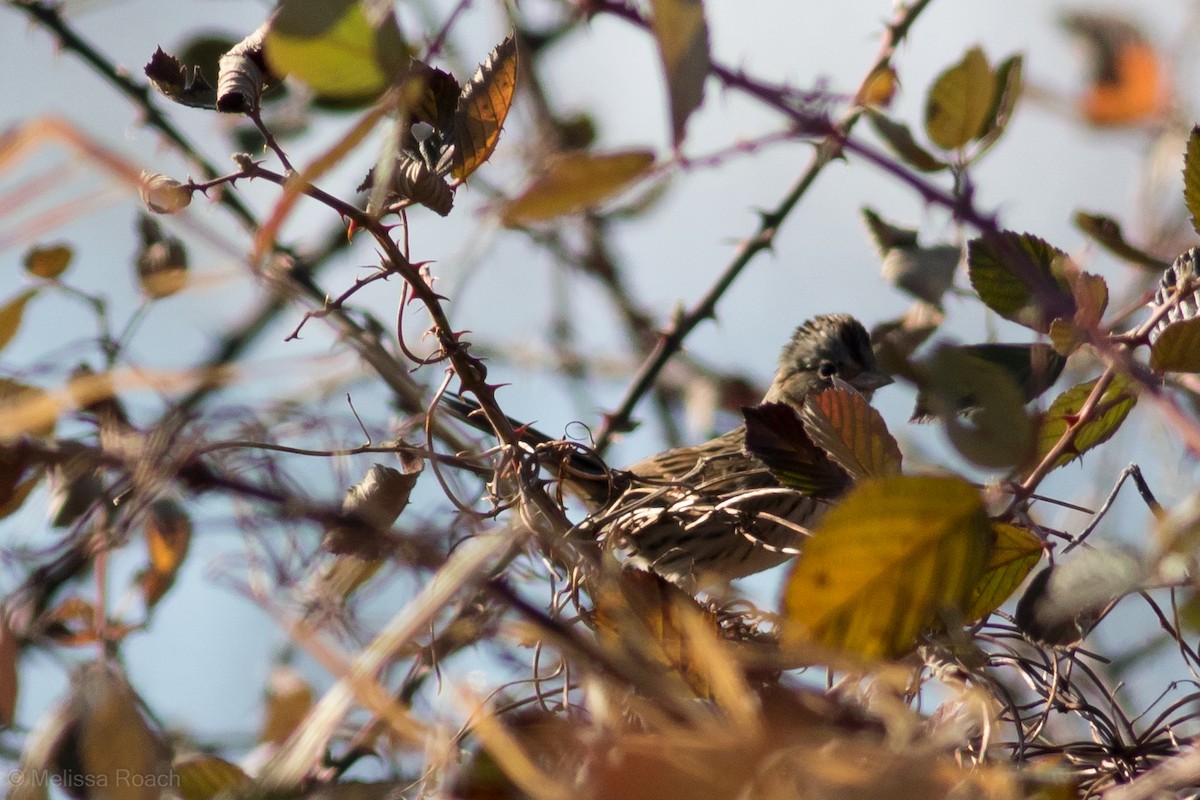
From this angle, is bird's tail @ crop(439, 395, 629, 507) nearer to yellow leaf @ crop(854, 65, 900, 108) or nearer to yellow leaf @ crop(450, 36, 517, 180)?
yellow leaf @ crop(450, 36, 517, 180)

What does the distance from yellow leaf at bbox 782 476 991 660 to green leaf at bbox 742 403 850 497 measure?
1.61 ft

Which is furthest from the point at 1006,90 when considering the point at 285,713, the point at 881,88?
the point at 285,713

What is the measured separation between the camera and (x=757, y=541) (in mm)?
1769

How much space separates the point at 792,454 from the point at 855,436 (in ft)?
0.54

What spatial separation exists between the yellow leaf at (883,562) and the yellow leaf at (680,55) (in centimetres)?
33

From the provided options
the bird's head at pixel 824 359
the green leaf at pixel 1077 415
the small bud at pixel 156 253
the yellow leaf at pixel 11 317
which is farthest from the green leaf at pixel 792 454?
the bird's head at pixel 824 359

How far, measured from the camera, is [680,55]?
94cm

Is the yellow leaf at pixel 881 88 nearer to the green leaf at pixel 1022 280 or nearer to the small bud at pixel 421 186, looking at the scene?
the green leaf at pixel 1022 280

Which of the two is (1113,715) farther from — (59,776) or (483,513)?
(59,776)

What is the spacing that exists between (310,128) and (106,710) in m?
1.98

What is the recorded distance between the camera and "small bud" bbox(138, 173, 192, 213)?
3.99 ft

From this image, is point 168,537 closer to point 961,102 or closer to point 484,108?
point 484,108

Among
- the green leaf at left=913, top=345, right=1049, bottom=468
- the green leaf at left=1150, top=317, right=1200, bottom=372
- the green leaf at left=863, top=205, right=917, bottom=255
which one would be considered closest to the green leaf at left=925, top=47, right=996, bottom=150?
the green leaf at left=863, top=205, right=917, bottom=255

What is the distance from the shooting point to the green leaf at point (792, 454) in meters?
1.55
